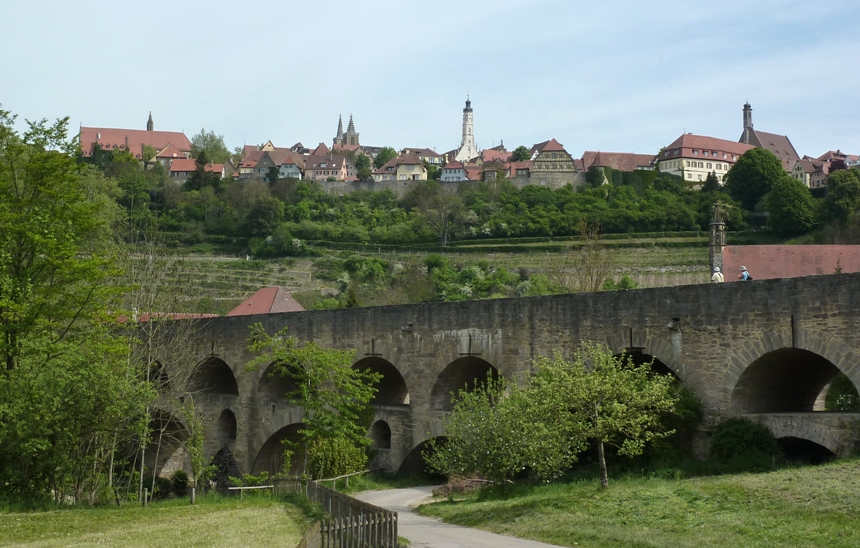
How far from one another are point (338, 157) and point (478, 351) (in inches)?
5421

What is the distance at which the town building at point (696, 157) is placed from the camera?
131000 millimetres

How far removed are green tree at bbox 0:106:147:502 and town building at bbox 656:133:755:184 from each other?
372 ft

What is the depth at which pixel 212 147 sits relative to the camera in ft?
523

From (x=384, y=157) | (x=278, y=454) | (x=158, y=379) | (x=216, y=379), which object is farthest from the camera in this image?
(x=384, y=157)

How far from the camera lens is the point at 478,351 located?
25.9 meters

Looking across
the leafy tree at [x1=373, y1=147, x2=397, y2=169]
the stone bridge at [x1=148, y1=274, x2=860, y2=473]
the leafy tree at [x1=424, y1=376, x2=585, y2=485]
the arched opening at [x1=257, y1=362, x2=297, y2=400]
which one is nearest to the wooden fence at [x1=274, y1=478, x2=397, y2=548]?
the leafy tree at [x1=424, y1=376, x2=585, y2=485]

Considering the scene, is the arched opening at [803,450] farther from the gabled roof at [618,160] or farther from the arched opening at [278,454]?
the gabled roof at [618,160]

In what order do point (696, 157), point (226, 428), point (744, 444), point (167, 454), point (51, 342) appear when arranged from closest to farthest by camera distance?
point (744, 444), point (51, 342), point (226, 428), point (167, 454), point (696, 157)

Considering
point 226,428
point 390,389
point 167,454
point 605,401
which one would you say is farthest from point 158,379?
point 605,401

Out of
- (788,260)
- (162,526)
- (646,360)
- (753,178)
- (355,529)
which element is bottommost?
(162,526)

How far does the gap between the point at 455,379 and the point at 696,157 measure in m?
110

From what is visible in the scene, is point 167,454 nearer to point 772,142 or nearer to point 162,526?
point 162,526

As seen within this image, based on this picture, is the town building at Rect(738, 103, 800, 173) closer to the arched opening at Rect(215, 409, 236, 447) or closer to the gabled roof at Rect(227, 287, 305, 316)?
the gabled roof at Rect(227, 287, 305, 316)

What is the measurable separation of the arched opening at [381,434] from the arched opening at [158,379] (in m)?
6.19
